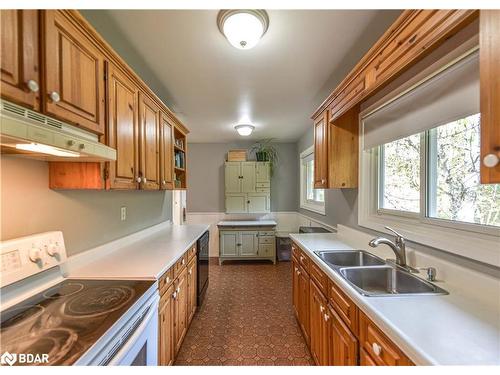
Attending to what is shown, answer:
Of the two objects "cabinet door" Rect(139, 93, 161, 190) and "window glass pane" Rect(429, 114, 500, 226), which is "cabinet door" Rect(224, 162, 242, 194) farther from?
"window glass pane" Rect(429, 114, 500, 226)

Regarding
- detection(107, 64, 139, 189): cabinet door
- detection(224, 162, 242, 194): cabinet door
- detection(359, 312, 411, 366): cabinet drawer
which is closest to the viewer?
detection(359, 312, 411, 366): cabinet drawer

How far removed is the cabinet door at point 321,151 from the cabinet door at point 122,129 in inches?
66.6

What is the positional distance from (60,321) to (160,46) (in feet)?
5.80

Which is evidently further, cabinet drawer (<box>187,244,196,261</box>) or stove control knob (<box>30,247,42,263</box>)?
cabinet drawer (<box>187,244,196,261</box>)

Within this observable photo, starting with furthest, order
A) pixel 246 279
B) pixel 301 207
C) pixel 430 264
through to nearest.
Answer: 1. pixel 301 207
2. pixel 246 279
3. pixel 430 264

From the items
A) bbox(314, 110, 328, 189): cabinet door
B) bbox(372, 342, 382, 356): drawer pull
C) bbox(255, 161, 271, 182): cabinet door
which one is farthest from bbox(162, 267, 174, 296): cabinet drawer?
→ bbox(255, 161, 271, 182): cabinet door

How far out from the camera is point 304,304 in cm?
208

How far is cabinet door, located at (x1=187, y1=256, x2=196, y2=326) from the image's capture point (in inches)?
88.7

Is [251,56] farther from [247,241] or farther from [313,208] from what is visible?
[247,241]

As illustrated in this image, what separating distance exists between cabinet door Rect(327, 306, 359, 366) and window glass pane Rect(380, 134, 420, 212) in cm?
97

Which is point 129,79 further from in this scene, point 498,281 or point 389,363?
point 498,281

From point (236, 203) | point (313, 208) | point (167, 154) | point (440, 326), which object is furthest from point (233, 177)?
point (440, 326)

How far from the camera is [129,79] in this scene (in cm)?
164

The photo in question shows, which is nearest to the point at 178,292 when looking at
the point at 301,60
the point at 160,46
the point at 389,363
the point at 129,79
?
the point at 389,363
